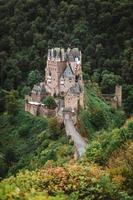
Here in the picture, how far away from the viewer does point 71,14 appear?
220 feet

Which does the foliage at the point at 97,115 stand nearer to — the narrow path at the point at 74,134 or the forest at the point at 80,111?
the forest at the point at 80,111

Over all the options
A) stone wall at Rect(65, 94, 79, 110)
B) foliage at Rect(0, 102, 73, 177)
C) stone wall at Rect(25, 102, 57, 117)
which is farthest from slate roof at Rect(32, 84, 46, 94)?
stone wall at Rect(65, 94, 79, 110)

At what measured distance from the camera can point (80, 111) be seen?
137 feet

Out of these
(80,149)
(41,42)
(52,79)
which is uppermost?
(41,42)

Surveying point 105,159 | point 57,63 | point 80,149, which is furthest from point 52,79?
point 105,159

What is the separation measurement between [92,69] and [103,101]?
1199 cm

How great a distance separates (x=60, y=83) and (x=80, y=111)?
131 inches

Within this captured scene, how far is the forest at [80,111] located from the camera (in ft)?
61.3

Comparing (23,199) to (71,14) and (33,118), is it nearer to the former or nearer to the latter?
(33,118)

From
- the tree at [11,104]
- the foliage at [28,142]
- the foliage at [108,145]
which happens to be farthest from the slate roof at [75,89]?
the foliage at [108,145]

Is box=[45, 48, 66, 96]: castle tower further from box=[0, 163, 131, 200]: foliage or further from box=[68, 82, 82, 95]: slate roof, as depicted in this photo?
box=[0, 163, 131, 200]: foliage

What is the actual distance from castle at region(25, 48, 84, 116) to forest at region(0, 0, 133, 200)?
1.03m

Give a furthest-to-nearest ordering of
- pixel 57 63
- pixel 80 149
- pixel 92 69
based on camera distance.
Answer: pixel 92 69, pixel 57 63, pixel 80 149

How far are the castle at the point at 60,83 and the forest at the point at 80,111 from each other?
3.38 feet
